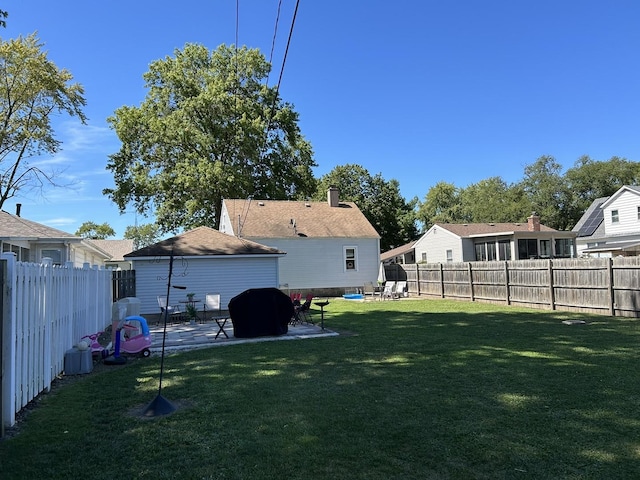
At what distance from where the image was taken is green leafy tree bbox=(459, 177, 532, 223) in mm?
53625

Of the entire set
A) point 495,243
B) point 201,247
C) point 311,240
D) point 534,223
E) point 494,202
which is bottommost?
point 201,247

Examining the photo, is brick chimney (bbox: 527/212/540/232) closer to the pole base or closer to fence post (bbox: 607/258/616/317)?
fence post (bbox: 607/258/616/317)

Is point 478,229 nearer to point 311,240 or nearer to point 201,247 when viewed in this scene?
point 311,240

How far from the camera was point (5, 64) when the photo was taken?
2573cm

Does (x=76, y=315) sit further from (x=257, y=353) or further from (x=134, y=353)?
(x=257, y=353)

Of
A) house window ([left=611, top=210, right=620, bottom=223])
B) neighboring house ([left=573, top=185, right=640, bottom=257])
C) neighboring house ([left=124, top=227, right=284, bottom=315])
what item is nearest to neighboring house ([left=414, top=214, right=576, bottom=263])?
neighboring house ([left=573, top=185, right=640, bottom=257])

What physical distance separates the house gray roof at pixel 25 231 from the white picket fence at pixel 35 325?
7.00 meters

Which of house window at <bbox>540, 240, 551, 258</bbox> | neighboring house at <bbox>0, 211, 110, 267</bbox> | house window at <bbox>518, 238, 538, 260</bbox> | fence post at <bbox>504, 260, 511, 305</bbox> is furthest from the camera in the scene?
house window at <bbox>540, 240, 551, 258</bbox>

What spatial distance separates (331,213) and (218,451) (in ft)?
84.3

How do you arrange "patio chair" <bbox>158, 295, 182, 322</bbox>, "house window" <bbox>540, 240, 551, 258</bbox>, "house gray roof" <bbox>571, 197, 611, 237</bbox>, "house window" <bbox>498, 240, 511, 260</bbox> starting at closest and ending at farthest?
"patio chair" <bbox>158, 295, 182, 322</bbox>, "house window" <bbox>498, 240, 511, 260</bbox>, "house window" <bbox>540, 240, 551, 258</bbox>, "house gray roof" <bbox>571, 197, 611, 237</bbox>

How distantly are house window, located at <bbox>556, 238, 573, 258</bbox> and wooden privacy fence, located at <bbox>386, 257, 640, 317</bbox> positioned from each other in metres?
13.7

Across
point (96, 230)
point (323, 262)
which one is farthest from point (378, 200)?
point (96, 230)

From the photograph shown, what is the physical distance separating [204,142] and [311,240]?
1134 centimetres

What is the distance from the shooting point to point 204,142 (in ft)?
104
